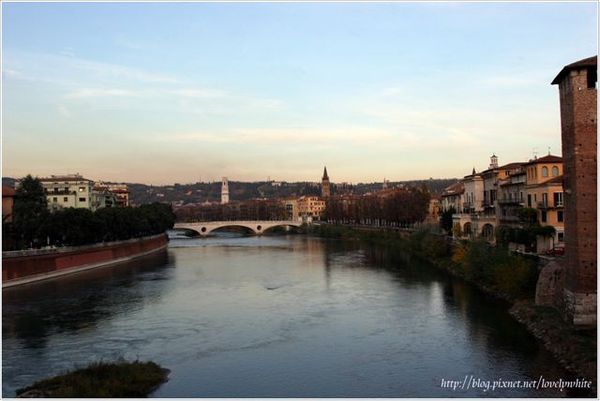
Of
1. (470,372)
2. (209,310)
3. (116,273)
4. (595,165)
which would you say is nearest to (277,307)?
(209,310)

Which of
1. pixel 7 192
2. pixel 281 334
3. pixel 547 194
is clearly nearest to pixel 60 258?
pixel 7 192

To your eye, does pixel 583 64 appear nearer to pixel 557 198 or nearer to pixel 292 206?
pixel 557 198

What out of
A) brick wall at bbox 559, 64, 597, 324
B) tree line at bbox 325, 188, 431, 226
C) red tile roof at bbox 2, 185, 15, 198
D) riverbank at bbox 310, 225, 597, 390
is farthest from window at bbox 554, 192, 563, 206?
red tile roof at bbox 2, 185, 15, 198

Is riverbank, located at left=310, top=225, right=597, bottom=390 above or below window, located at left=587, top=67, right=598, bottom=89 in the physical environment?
below

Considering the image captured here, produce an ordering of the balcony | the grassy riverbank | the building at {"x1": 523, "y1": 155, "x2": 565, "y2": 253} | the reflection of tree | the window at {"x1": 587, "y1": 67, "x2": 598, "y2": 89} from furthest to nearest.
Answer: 1. the balcony
2. the building at {"x1": 523, "y1": 155, "x2": 565, "y2": 253}
3. the reflection of tree
4. the window at {"x1": 587, "y1": 67, "x2": 598, "y2": 89}
5. the grassy riverbank

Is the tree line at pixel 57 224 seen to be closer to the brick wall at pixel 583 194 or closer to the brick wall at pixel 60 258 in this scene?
the brick wall at pixel 60 258

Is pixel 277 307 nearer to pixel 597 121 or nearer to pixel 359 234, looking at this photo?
pixel 597 121

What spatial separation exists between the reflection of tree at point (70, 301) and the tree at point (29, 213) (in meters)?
3.55

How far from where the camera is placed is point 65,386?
1414cm

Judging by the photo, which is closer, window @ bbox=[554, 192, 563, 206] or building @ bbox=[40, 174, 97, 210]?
window @ bbox=[554, 192, 563, 206]

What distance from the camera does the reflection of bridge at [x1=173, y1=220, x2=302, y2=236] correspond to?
80.5 m

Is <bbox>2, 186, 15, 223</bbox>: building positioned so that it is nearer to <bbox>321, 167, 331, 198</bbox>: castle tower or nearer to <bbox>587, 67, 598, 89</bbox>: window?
<bbox>587, 67, 598, 89</bbox>: window

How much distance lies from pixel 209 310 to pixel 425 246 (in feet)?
66.4

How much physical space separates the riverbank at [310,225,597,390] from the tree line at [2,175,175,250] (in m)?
20.6
